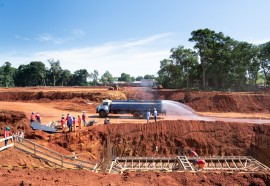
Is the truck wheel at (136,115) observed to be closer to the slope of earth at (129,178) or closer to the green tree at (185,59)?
the slope of earth at (129,178)

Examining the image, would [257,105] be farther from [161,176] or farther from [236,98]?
[161,176]

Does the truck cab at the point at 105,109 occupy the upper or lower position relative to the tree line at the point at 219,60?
lower

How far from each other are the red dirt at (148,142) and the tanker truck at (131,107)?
1.38 metres

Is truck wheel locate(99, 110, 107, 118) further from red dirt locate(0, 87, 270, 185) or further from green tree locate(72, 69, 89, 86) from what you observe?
green tree locate(72, 69, 89, 86)

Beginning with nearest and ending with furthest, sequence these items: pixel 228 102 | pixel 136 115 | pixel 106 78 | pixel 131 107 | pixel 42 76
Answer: pixel 131 107 < pixel 136 115 < pixel 228 102 < pixel 42 76 < pixel 106 78

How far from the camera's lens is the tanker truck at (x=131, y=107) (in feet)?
102

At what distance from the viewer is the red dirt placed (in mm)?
12914

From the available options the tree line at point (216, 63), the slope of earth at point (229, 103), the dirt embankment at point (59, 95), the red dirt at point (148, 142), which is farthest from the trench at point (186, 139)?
the tree line at point (216, 63)

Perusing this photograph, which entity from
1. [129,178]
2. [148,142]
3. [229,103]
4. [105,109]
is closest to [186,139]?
[148,142]

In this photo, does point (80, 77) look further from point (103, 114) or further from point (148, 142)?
point (148, 142)

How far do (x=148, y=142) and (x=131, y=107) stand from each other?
6.75 m

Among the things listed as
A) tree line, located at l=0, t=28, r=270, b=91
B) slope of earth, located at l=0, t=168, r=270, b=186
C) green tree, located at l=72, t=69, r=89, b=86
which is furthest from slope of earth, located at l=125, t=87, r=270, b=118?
green tree, located at l=72, t=69, r=89, b=86

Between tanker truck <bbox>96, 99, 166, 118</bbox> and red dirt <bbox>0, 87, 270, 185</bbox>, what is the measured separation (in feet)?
4.52

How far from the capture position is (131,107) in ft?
103
